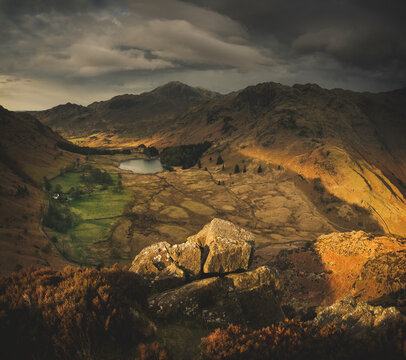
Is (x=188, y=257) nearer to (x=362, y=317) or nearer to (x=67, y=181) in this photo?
(x=362, y=317)

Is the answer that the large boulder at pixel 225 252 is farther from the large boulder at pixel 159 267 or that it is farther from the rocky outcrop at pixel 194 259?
the large boulder at pixel 159 267

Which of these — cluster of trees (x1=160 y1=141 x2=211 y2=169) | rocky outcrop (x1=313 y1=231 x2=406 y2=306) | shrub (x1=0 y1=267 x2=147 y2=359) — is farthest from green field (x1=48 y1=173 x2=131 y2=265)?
cluster of trees (x1=160 y1=141 x2=211 y2=169)

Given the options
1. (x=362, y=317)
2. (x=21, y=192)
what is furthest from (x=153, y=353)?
(x=21, y=192)

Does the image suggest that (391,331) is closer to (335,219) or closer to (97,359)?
(97,359)

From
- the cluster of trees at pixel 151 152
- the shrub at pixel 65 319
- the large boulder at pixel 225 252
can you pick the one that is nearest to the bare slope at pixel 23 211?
the shrub at pixel 65 319

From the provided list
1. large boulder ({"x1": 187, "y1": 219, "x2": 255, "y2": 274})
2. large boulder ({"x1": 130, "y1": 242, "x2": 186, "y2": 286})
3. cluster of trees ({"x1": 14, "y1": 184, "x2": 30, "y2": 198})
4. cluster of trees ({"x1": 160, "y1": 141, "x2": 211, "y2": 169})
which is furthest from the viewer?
cluster of trees ({"x1": 160, "y1": 141, "x2": 211, "y2": 169})

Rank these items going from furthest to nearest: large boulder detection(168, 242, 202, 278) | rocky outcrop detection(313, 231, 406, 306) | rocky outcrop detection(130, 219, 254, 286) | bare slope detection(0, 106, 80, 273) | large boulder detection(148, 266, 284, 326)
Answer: bare slope detection(0, 106, 80, 273)
rocky outcrop detection(313, 231, 406, 306)
large boulder detection(168, 242, 202, 278)
rocky outcrop detection(130, 219, 254, 286)
large boulder detection(148, 266, 284, 326)

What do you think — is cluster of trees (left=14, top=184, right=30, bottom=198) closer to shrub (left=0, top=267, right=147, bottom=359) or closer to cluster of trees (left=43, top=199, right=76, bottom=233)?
cluster of trees (left=43, top=199, right=76, bottom=233)
